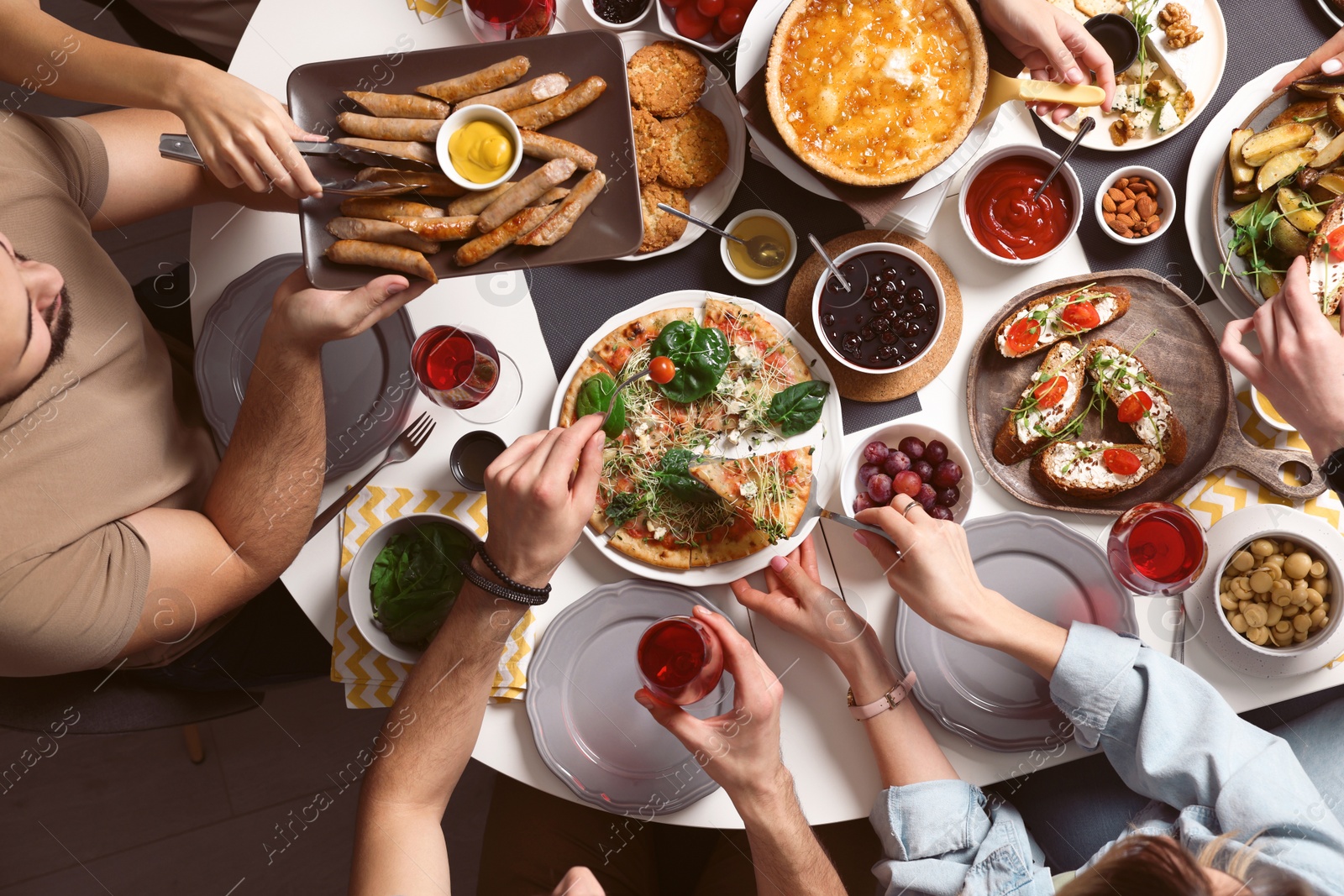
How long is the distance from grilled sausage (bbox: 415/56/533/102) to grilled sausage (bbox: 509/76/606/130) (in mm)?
95

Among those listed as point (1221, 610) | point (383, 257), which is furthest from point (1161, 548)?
point (383, 257)

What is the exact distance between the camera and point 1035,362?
94.9 inches

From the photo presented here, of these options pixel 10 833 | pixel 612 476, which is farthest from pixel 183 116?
pixel 10 833

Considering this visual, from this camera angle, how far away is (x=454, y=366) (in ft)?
7.37

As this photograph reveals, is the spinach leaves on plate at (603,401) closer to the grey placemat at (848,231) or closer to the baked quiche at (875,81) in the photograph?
the grey placemat at (848,231)

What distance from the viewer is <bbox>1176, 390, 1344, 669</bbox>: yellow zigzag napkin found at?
230 centimetres

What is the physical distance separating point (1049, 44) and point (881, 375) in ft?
3.34

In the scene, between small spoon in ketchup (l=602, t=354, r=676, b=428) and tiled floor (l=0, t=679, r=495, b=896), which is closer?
small spoon in ketchup (l=602, t=354, r=676, b=428)

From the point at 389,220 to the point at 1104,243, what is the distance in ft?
6.96

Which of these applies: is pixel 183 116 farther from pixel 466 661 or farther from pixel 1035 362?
pixel 1035 362

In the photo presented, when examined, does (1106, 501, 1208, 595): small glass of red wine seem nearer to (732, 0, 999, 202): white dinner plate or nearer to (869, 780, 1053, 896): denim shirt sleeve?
(869, 780, 1053, 896): denim shirt sleeve

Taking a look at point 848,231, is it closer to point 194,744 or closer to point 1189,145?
point 1189,145

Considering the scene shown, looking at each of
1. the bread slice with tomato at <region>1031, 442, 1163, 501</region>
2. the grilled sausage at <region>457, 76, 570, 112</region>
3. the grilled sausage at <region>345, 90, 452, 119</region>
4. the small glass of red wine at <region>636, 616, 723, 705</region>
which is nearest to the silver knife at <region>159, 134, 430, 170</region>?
the grilled sausage at <region>345, 90, 452, 119</region>

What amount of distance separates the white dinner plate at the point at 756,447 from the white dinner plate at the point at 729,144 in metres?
0.18
